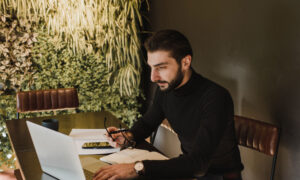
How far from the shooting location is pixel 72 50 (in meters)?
3.97

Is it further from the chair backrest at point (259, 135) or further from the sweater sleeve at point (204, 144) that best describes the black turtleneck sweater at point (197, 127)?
the chair backrest at point (259, 135)

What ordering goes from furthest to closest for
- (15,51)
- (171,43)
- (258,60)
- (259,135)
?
(15,51), (258,60), (259,135), (171,43)

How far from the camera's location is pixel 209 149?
1.28 metres

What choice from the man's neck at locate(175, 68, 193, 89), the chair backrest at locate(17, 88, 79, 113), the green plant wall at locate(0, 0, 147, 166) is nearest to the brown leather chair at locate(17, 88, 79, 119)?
the chair backrest at locate(17, 88, 79, 113)

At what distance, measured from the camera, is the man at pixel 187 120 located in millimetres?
1188

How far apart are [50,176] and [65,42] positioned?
2813 millimetres

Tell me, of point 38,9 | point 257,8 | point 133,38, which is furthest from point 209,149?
point 38,9

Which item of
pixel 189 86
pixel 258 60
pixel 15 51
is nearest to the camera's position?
pixel 189 86

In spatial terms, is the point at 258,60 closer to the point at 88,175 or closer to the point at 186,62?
the point at 186,62

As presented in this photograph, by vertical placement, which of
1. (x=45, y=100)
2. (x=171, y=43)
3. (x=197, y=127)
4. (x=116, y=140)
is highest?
(x=171, y=43)

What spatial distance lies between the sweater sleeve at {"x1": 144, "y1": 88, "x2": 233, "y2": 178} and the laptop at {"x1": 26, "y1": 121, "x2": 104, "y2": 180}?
27 centimetres

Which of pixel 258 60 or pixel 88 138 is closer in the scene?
pixel 88 138

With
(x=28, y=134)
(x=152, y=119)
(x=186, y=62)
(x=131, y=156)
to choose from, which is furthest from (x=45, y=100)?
(x=186, y=62)

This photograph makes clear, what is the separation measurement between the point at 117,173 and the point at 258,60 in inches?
63.0
